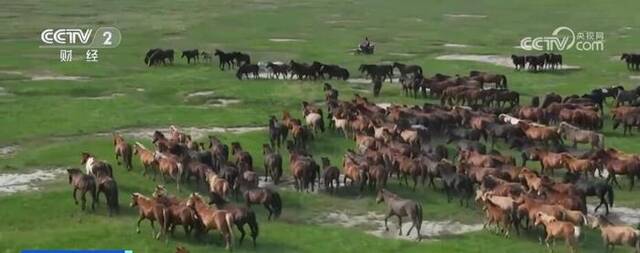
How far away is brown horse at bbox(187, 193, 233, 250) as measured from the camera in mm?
18297

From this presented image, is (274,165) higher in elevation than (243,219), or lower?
higher

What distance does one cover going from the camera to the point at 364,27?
7119 centimetres

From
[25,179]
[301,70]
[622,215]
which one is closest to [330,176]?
[622,215]

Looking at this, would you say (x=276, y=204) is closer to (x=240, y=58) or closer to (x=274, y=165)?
(x=274, y=165)

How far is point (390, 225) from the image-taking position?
2078cm

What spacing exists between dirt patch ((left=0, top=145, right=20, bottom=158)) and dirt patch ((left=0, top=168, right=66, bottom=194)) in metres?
2.66

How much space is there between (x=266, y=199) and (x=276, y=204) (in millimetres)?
320

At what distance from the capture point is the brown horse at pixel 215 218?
720 inches

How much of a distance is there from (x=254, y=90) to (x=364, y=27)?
3278 cm

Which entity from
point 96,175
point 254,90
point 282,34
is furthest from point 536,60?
point 96,175

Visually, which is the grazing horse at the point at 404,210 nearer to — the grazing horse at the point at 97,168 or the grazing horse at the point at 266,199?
the grazing horse at the point at 266,199

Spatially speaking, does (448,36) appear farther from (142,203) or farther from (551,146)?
(142,203)

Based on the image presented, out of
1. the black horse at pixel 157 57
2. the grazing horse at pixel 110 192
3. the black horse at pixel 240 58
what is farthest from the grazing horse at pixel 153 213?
the black horse at pixel 157 57

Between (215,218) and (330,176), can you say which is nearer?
(215,218)
